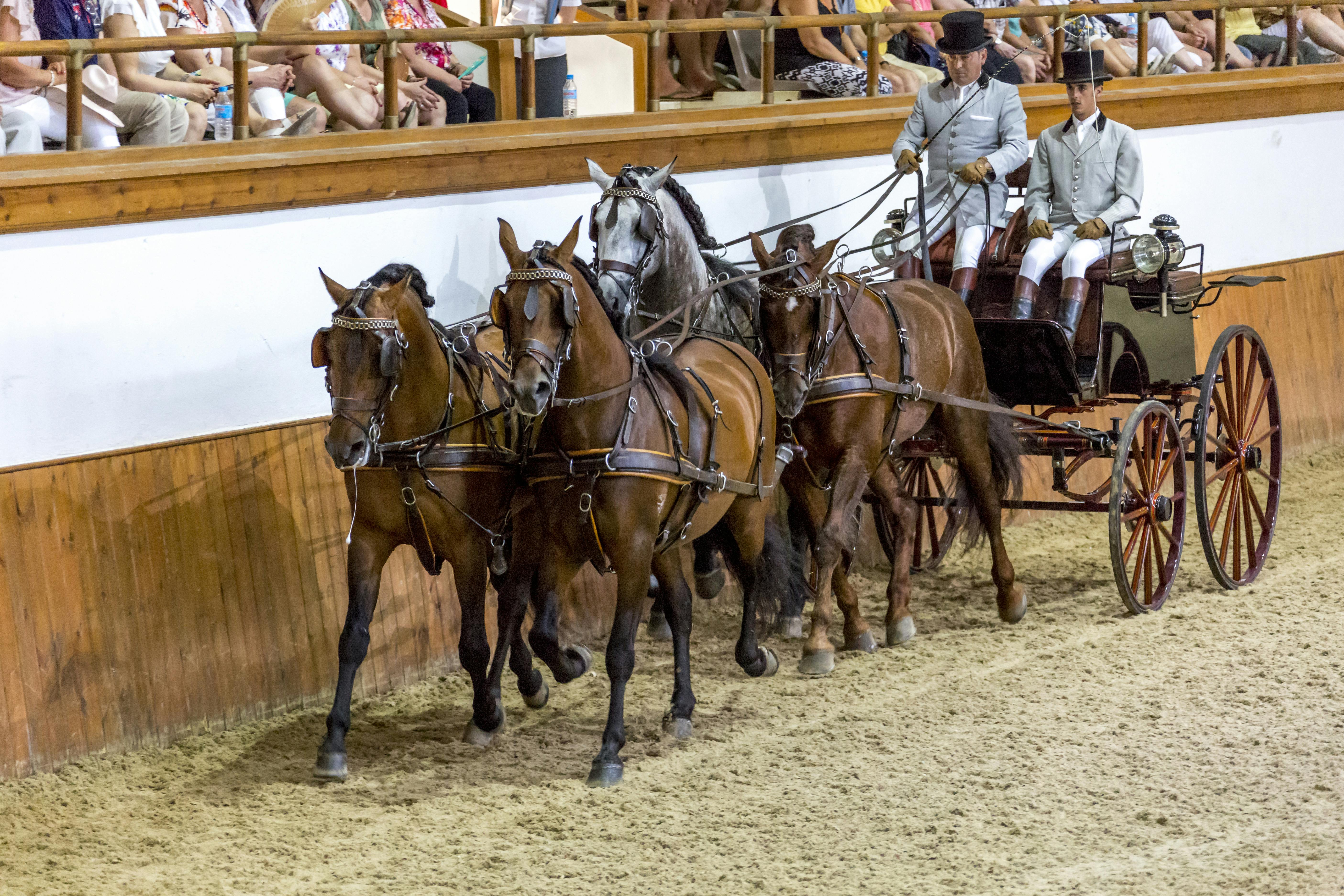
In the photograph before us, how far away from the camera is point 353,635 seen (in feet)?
18.1

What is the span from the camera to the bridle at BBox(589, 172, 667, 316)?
6281 millimetres

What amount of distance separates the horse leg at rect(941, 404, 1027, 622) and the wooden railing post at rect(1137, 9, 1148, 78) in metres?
3.54

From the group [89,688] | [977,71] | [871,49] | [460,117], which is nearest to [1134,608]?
[977,71]

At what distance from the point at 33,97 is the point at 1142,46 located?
677 centimetres

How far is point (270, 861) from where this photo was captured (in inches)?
192

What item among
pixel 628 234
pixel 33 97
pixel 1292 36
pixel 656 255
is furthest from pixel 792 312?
pixel 1292 36

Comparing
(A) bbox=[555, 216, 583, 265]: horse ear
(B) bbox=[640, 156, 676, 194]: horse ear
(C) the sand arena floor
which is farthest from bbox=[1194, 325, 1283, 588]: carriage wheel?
(A) bbox=[555, 216, 583, 265]: horse ear

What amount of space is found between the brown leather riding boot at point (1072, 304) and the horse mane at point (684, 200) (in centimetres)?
163

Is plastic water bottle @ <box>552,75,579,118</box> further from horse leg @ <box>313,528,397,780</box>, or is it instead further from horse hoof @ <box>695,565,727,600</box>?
horse leg @ <box>313,528,397,780</box>

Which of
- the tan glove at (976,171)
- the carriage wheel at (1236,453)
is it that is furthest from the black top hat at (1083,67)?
the carriage wheel at (1236,453)

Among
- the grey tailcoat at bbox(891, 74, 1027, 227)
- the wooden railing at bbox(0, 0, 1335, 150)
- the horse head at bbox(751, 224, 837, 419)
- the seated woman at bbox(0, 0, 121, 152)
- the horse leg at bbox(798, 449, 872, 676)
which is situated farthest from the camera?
the grey tailcoat at bbox(891, 74, 1027, 227)

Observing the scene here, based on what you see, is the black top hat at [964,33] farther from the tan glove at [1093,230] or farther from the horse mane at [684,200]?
the horse mane at [684,200]

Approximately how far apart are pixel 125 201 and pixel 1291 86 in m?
8.01

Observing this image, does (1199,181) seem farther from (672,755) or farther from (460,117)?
(672,755)
